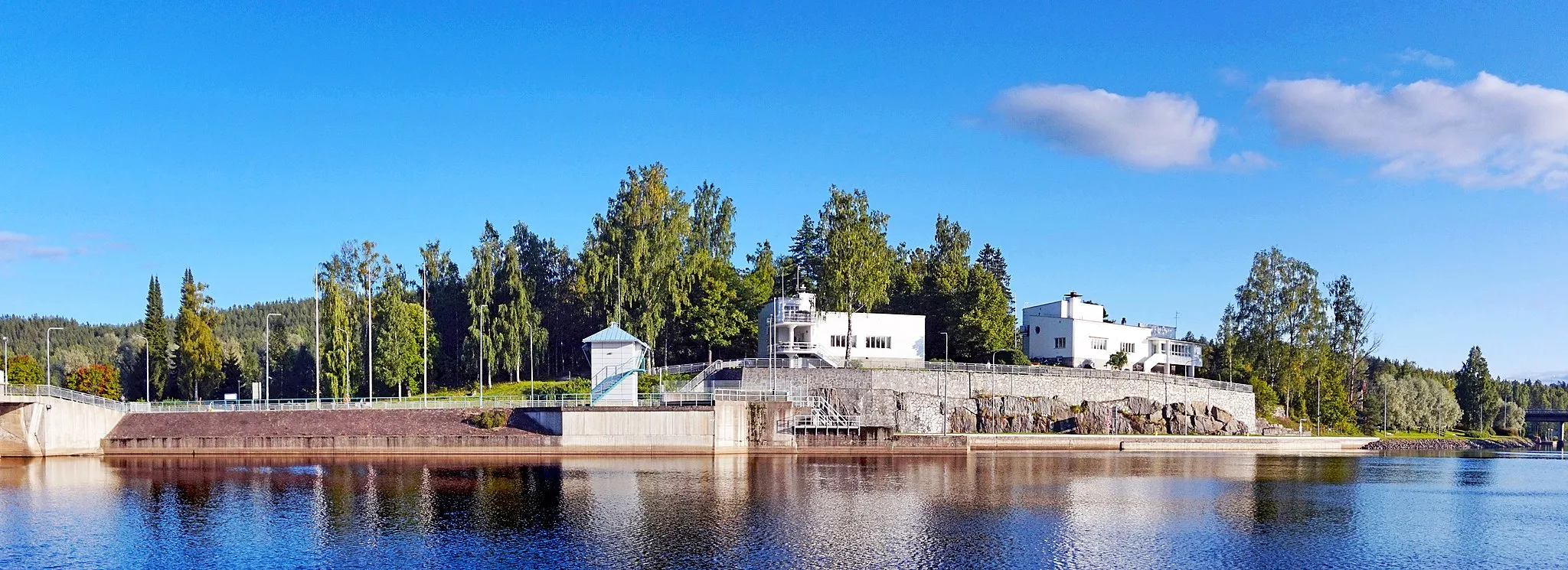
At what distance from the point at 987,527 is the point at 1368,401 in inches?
3691

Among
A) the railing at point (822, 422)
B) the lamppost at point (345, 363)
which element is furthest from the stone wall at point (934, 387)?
the lamppost at point (345, 363)

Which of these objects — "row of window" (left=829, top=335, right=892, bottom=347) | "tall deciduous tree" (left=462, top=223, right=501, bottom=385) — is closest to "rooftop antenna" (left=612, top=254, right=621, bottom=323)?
"tall deciduous tree" (left=462, top=223, right=501, bottom=385)

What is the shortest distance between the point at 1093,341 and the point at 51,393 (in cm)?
7880

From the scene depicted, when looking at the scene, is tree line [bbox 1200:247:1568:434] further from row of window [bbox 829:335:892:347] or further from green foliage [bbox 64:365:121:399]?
green foliage [bbox 64:365:121:399]

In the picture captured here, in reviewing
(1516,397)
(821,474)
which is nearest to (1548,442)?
(1516,397)

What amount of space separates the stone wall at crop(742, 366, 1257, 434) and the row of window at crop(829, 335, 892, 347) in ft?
30.1

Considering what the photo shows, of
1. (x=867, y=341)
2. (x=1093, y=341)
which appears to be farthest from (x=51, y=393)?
(x=1093, y=341)

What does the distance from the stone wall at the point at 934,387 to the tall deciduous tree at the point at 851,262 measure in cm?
740

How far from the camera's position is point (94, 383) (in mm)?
88812

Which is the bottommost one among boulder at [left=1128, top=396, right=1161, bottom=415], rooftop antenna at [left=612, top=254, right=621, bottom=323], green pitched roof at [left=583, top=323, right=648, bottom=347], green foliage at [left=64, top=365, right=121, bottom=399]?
boulder at [left=1128, top=396, right=1161, bottom=415]

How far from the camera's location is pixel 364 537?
116 feet

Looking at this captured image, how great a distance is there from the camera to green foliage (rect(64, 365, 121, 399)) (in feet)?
289

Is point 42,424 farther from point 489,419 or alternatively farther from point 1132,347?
point 1132,347

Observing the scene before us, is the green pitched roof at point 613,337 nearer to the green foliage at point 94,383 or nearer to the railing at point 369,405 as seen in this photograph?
the railing at point 369,405
